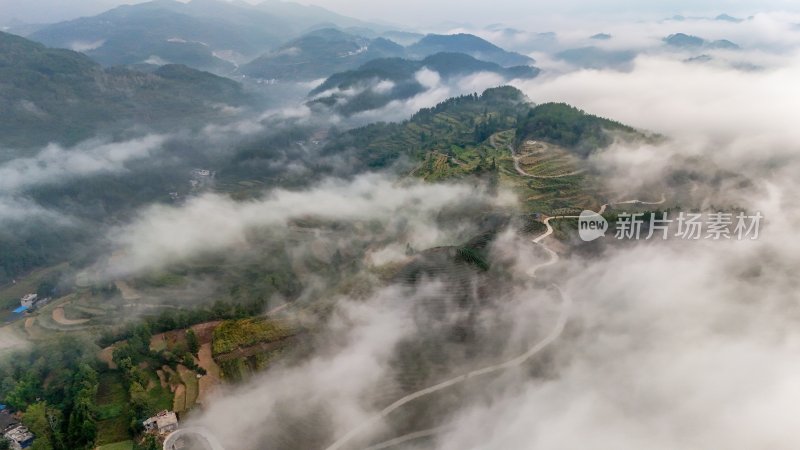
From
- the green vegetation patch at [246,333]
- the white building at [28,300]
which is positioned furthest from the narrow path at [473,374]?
the white building at [28,300]

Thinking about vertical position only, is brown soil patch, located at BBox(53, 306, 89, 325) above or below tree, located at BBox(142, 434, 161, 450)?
below

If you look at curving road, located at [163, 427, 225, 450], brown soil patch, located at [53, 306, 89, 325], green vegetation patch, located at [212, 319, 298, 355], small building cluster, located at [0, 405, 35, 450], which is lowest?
brown soil patch, located at [53, 306, 89, 325]

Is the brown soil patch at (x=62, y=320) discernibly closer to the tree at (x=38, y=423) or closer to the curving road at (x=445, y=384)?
the tree at (x=38, y=423)

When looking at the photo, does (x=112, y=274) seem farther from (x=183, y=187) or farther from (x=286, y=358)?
(x=183, y=187)

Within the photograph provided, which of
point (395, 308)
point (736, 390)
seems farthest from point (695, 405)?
point (395, 308)

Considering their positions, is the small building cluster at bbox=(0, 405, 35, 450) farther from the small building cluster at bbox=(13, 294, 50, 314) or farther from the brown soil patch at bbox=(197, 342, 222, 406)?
the small building cluster at bbox=(13, 294, 50, 314)

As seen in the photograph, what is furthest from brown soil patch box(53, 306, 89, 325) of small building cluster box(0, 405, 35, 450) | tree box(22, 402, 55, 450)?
tree box(22, 402, 55, 450)
